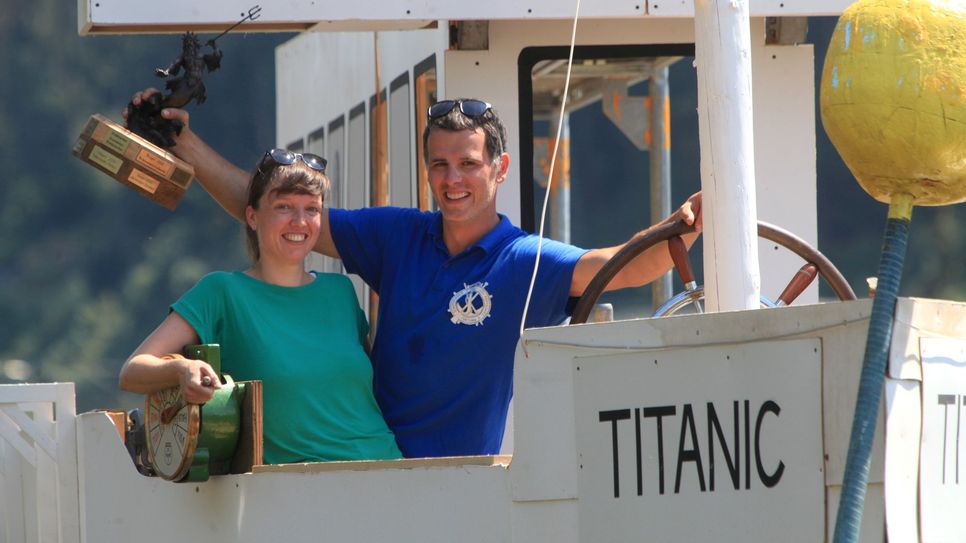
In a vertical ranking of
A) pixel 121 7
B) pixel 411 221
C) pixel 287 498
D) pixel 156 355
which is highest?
pixel 121 7

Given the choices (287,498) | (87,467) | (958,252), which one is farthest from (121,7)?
(958,252)

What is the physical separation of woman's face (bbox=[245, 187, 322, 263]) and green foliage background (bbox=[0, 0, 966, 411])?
23603 millimetres

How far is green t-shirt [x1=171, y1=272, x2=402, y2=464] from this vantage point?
13.8 ft

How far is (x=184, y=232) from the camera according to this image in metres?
30.0

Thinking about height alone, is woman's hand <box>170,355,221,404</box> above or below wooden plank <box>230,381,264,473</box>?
above

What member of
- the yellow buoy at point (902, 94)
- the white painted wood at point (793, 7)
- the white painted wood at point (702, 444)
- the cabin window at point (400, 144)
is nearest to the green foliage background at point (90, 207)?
the cabin window at point (400, 144)

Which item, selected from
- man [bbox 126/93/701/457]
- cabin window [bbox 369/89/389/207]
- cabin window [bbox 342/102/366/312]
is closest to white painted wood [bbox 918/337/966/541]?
man [bbox 126/93/701/457]

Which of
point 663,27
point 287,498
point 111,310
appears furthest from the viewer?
point 111,310

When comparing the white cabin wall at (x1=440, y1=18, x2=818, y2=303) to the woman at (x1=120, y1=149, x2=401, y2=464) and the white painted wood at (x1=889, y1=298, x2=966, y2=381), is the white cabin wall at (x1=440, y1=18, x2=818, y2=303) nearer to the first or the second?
the woman at (x1=120, y1=149, x2=401, y2=464)

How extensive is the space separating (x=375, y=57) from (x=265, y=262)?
263cm

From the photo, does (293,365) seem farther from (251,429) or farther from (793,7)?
(793,7)

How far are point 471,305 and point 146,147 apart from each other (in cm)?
102

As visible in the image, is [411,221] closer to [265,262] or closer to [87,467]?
[265,262]

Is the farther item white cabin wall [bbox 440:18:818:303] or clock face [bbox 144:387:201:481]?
white cabin wall [bbox 440:18:818:303]
